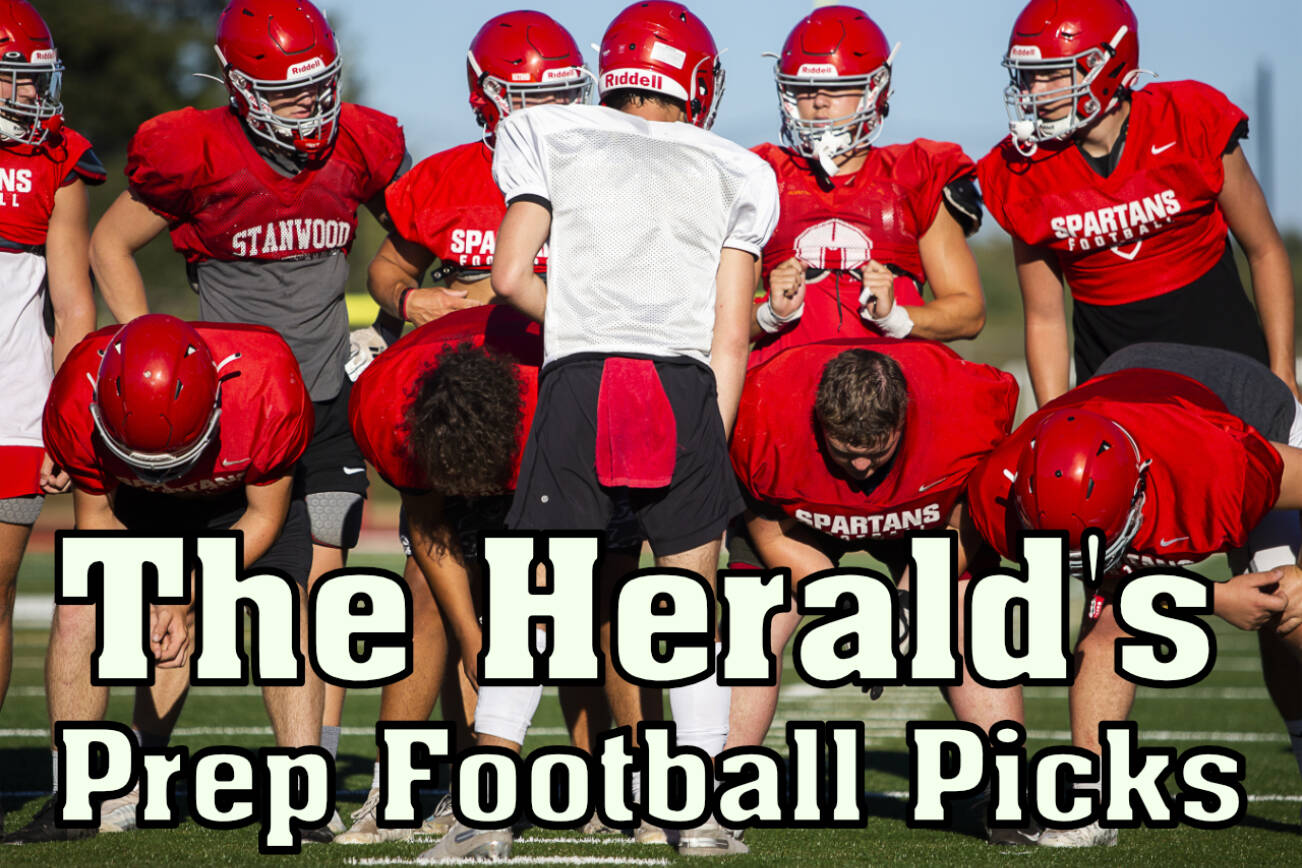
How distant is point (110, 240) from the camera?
4699 mm

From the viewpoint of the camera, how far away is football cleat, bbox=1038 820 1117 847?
393 cm

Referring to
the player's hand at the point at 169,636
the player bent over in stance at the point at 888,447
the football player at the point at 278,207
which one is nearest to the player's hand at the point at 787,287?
the player bent over in stance at the point at 888,447

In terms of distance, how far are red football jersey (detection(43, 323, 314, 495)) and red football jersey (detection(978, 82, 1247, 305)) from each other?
2145 mm

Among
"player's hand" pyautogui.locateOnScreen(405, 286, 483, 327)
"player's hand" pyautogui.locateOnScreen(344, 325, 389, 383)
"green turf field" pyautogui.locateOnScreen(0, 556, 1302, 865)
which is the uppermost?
"player's hand" pyautogui.locateOnScreen(405, 286, 483, 327)

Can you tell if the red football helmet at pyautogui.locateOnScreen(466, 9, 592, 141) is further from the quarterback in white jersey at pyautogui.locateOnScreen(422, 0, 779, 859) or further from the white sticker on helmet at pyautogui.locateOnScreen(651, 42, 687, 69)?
the quarterback in white jersey at pyautogui.locateOnScreen(422, 0, 779, 859)

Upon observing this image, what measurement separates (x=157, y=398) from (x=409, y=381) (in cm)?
61

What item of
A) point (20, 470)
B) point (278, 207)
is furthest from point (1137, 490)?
point (20, 470)

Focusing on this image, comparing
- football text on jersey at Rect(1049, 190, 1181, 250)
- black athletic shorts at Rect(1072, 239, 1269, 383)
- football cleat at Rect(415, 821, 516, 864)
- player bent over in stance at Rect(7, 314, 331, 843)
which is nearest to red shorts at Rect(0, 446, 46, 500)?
player bent over in stance at Rect(7, 314, 331, 843)

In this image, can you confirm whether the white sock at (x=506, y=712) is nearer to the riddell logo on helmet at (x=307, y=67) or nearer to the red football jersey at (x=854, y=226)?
the red football jersey at (x=854, y=226)

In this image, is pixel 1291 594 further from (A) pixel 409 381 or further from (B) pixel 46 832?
(B) pixel 46 832

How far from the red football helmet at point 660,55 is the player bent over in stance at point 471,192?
32.2 inches

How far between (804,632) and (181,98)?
2523cm

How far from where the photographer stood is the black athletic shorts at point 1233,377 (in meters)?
4.20

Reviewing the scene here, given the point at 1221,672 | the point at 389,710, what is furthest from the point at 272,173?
the point at 1221,672
